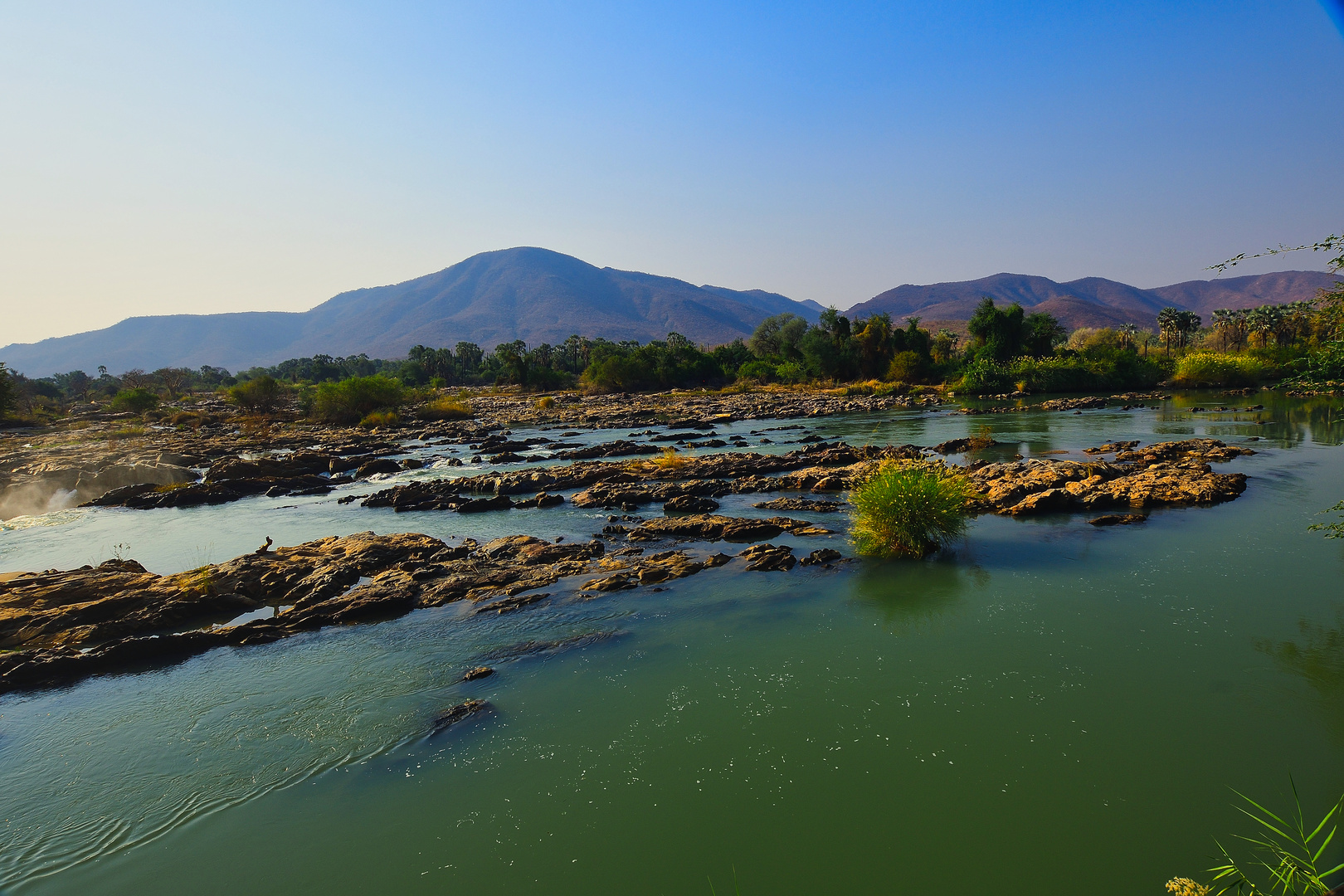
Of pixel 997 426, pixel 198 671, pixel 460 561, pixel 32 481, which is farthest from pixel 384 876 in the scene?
pixel 997 426

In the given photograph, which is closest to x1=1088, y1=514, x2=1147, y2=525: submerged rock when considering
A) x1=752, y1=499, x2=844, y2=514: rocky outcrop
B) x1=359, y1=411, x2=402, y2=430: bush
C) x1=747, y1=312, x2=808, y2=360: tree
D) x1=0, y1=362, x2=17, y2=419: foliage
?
x1=752, y1=499, x2=844, y2=514: rocky outcrop

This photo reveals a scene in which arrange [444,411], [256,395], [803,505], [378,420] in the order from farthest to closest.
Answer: [256,395] < [444,411] < [378,420] < [803,505]

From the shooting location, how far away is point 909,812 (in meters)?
6.55

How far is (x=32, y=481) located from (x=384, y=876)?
1350 inches

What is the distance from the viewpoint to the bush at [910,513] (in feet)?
47.0

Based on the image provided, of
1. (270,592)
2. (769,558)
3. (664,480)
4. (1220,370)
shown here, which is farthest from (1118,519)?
(1220,370)

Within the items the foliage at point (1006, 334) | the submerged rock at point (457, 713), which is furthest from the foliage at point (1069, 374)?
the submerged rock at point (457, 713)

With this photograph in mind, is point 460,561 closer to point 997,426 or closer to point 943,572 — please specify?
point 943,572

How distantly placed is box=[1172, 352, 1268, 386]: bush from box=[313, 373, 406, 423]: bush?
241ft

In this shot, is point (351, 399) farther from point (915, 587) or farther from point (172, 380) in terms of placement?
point (172, 380)

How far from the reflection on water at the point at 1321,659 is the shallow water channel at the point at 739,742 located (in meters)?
0.05

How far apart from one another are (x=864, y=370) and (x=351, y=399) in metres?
58.0

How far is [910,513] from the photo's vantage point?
1438cm

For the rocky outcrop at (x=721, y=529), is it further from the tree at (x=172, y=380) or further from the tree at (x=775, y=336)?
the tree at (x=172, y=380)
